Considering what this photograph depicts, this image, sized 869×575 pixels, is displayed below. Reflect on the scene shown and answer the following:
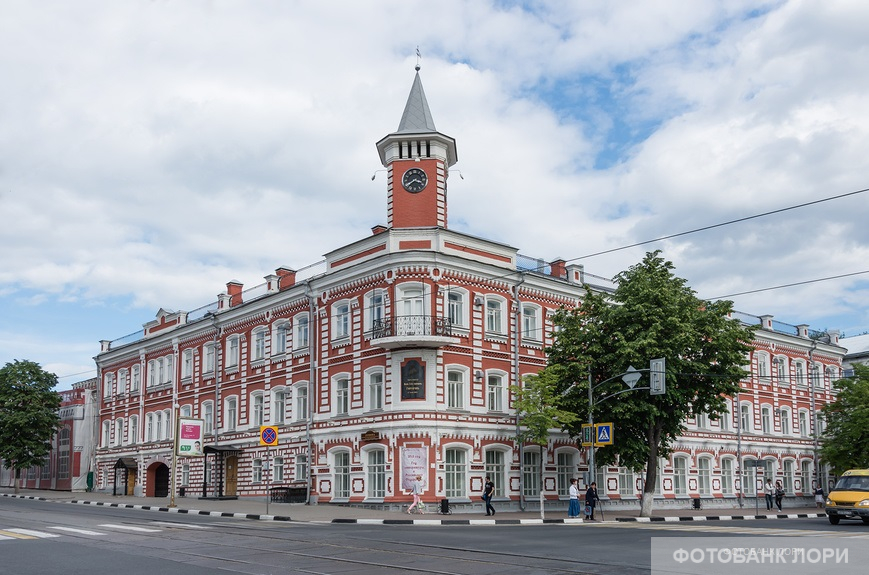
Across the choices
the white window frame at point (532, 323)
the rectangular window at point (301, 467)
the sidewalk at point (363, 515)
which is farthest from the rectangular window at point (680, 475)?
the rectangular window at point (301, 467)

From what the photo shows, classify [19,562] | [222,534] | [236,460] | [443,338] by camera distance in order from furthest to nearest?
[236,460] → [443,338] → [222,534] → [19,562]

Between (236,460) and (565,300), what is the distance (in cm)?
1952

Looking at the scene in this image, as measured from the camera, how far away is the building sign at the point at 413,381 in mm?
35000

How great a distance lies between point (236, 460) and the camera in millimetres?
45438

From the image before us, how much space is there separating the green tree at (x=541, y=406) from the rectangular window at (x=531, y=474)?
3.55 meters

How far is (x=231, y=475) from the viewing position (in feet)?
150

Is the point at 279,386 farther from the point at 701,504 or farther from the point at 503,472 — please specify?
the point at 701,504

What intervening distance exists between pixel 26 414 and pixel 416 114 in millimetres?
36694

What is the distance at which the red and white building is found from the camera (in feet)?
116

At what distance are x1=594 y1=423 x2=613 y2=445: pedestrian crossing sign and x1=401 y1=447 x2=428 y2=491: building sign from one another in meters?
7.03

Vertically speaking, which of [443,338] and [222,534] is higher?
[443,338]

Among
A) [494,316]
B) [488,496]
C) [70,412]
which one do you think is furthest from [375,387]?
[70,412]

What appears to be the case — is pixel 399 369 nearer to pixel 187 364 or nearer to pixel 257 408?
pixel 257 408

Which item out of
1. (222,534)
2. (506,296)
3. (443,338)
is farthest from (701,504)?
(222,534)
